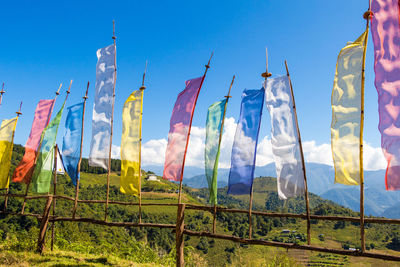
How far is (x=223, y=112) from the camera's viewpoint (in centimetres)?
764

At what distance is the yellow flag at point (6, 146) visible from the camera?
1039 centimetres

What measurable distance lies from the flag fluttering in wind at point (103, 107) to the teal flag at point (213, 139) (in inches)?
118

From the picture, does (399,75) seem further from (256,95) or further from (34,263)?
(34,263)

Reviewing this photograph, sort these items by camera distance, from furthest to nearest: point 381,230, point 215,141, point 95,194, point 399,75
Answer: point 95,194, point 381,230, point 215,141, point 399,75

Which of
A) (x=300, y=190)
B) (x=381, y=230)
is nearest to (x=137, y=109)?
(x=300, y=190)

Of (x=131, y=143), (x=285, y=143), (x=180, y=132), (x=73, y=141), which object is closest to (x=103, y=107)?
(x=73, y=141)

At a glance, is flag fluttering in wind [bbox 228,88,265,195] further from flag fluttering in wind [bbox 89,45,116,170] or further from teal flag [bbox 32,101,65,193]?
teal flag [bbox 32,101,65,193]

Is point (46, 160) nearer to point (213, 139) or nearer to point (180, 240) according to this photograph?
point (180, 240)

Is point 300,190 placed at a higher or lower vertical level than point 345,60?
lower

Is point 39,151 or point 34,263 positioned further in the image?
point 39,151

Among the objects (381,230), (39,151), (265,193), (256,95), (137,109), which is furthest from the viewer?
(265,193)

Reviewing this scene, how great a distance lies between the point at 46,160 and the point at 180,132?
15.6ft

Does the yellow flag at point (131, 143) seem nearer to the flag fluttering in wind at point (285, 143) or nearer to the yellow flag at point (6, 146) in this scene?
the flag fluttering in wind at point (285, 143)

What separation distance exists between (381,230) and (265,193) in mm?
119239
